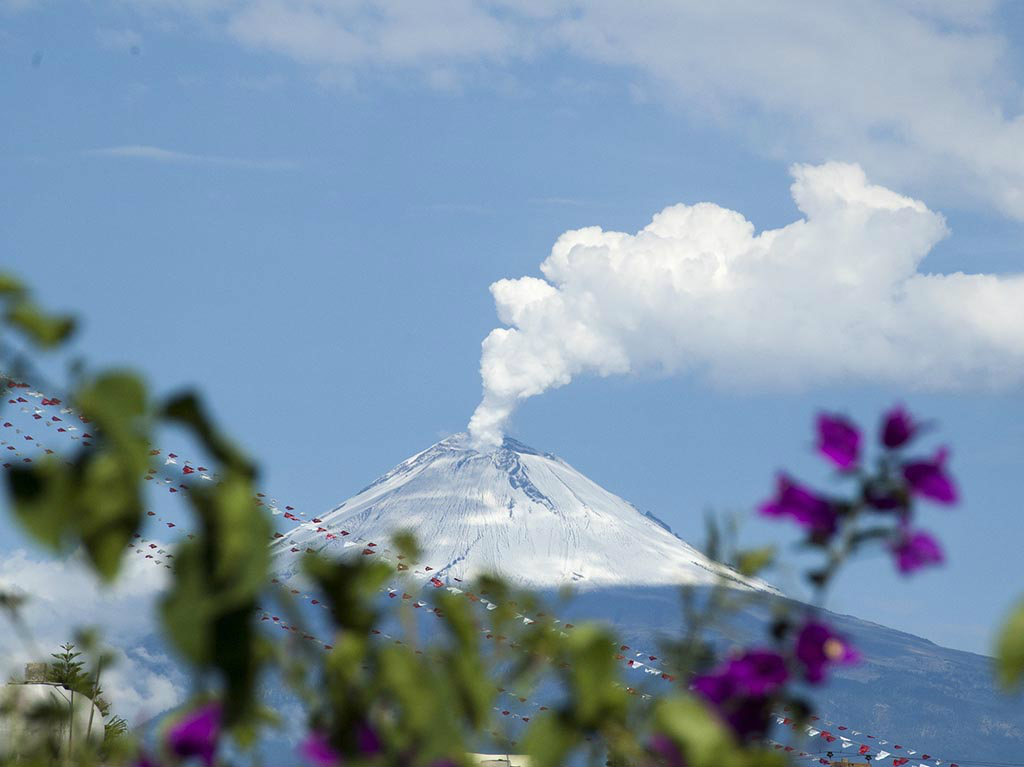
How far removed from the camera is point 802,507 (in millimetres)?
1433

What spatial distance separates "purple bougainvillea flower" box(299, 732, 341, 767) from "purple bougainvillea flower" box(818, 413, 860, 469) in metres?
0.63

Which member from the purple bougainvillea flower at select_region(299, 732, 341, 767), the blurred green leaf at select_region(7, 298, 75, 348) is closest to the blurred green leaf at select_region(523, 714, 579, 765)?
the purple bougainvillea flower at select_region(299, 732, 341, 767)

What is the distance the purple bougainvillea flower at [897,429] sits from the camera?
1.42 metres

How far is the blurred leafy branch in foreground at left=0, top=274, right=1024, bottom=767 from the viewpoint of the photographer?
922 mm

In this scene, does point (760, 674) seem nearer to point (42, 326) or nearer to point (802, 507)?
point (802, 507)

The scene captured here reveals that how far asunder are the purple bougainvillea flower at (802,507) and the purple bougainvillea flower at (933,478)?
0.10 meters

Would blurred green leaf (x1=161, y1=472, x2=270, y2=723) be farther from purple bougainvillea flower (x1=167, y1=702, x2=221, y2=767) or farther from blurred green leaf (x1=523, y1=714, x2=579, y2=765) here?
blurred green leaf (x1=523, y1=714, x2=579, y2=765)

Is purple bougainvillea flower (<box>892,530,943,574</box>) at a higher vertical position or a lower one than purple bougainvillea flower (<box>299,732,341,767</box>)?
higher

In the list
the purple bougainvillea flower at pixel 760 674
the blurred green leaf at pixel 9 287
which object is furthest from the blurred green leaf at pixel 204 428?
the purple bougainvillea flower at pixel 760 674

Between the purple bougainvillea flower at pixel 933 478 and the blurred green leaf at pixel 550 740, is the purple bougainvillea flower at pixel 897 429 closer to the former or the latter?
the purple bougainvillea flower at pixel 933 478

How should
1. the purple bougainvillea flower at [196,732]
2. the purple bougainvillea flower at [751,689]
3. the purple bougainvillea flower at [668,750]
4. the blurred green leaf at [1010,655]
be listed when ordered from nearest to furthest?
the blurred green leaf at [1010,655]
the purple bougainvillea flower at [196,732]
the purple bougainvillea flower at [668,750]
the purple bougainvillea flower at [751,689]

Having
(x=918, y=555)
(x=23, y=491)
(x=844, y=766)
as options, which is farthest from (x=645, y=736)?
(x=844, y=766)

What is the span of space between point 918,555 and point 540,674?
50 cm

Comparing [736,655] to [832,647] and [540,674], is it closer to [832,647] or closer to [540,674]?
[832,647]
